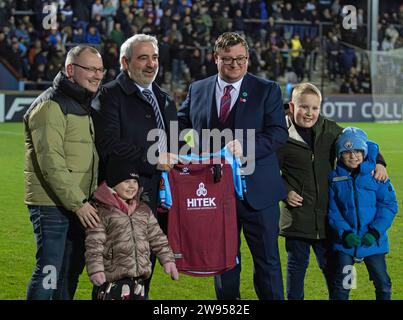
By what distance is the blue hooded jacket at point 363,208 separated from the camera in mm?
5023

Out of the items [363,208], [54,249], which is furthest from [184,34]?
[54,249]

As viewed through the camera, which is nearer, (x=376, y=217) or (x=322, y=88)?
(x=376, y=217)

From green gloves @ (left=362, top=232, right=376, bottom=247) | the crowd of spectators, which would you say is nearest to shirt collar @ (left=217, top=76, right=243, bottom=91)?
green gloves @ (left=362, top=232, right=376, bottom=247)

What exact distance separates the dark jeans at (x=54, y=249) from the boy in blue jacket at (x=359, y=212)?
157cm

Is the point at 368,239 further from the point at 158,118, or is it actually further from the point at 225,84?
the point at 158,118

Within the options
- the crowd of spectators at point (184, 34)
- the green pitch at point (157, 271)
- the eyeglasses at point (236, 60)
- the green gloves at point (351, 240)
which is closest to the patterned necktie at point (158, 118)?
the eyeglasses at point (236, 60)

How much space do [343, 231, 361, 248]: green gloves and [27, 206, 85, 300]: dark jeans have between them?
156cm

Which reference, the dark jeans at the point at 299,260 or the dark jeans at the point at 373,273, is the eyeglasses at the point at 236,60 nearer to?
the dark jeans at the point at 299,260

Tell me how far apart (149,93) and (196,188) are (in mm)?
643

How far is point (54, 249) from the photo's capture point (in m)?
4.70

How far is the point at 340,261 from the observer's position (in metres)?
5.06

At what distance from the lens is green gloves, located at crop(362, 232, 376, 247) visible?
4.94m
